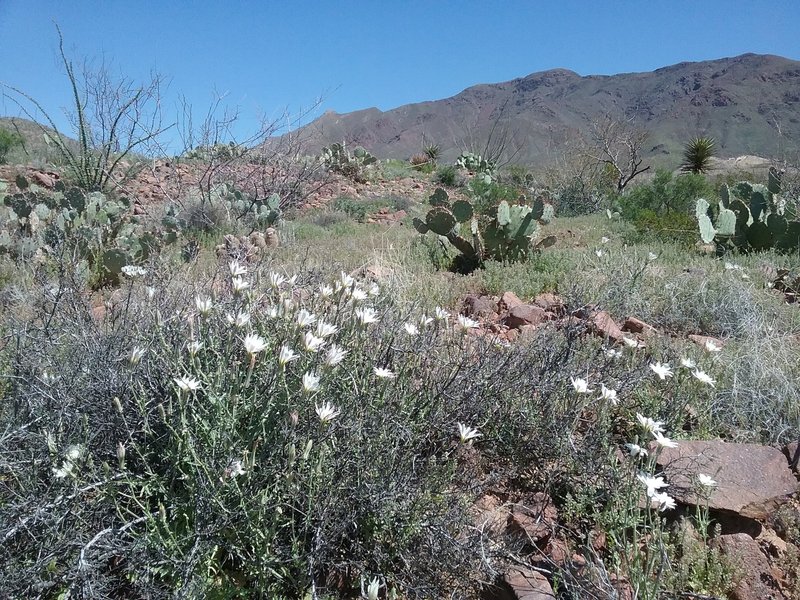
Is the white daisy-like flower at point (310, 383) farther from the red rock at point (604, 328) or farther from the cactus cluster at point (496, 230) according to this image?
the cactus cluster at point (496, 230)

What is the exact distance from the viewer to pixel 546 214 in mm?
6648

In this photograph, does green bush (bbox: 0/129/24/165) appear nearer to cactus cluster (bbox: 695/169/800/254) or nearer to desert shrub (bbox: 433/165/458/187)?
desert shrub (bbox: 433/165/458/187)

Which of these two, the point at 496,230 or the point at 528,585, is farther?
the point at 496,230

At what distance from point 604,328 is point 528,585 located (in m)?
2.27

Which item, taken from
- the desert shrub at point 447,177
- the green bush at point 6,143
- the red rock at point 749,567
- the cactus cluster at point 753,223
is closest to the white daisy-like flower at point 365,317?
the red rock at point 749,567

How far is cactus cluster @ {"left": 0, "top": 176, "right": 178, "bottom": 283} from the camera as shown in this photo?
5492mm

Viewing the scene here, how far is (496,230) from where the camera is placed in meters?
6.07

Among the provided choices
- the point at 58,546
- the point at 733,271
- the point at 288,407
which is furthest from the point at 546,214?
the point at 58,546

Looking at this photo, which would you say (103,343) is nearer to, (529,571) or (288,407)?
(288,407)

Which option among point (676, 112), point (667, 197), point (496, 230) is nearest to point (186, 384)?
point (496, 230)

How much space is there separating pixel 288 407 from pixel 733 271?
4961 mm

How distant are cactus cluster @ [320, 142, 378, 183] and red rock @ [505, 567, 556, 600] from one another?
1434 centimetres

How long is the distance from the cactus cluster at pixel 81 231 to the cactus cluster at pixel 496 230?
3.08m

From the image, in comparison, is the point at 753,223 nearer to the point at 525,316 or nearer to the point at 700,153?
the point at 525,316
